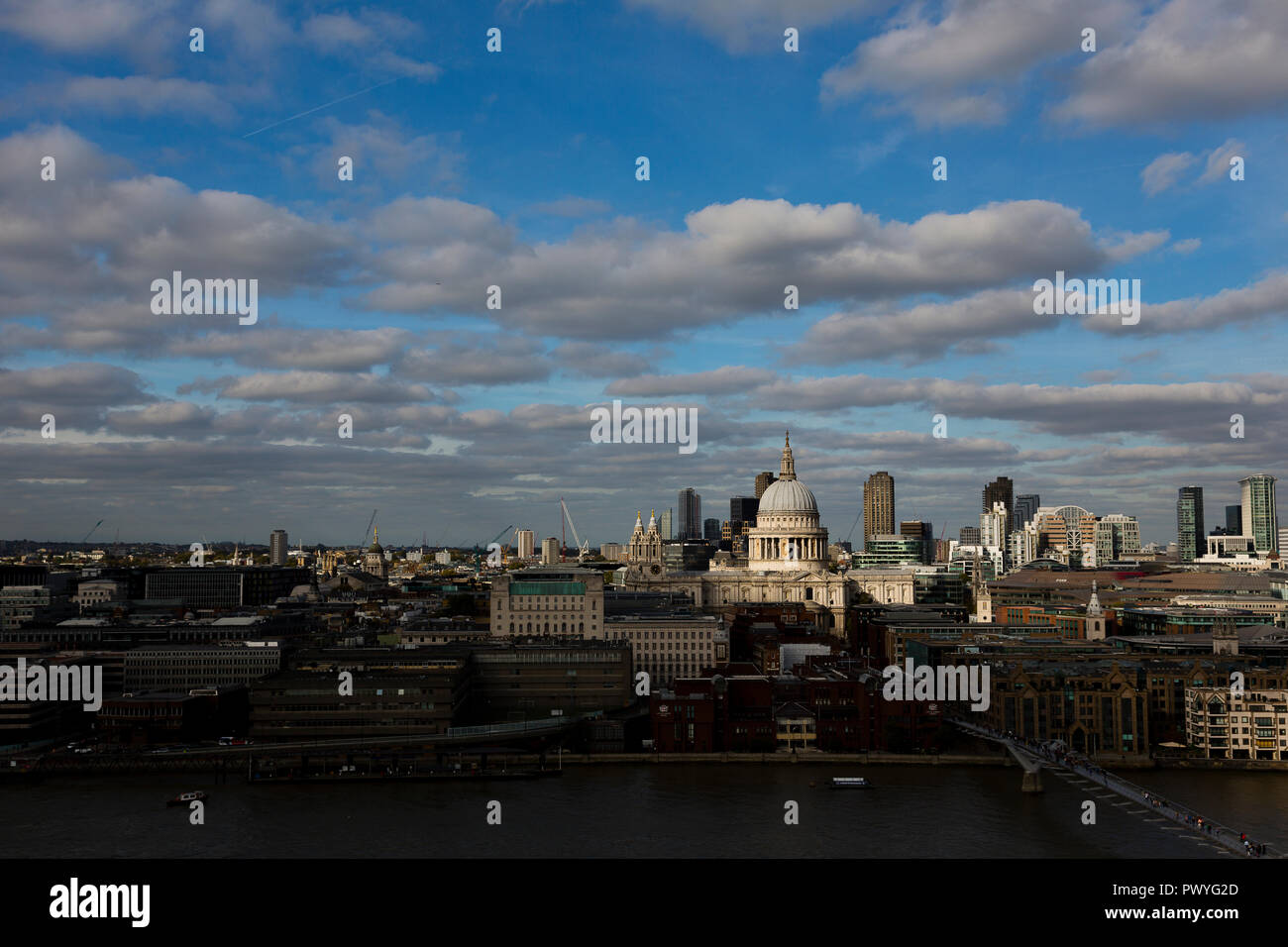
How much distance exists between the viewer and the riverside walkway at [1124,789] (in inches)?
832

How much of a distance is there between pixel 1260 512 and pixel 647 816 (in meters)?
127

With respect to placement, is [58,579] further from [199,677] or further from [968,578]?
[968,578]

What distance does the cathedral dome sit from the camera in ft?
252

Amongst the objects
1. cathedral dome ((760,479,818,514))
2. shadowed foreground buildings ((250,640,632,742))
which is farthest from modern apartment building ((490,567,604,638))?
cathedral dome ((760,479,818,514))

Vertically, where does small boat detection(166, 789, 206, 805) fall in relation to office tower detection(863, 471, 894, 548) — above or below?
below

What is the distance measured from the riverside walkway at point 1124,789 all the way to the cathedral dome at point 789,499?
4233 cm

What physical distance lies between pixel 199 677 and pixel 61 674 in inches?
175

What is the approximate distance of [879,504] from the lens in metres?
164

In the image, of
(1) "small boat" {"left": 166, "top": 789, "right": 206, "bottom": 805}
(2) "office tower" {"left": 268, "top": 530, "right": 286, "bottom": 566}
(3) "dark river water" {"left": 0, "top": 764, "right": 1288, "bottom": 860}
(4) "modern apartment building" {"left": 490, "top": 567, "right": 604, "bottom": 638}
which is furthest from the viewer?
(2) "office tower" {"left": 268, "top": 530, "right": 286, "bottom": 566}

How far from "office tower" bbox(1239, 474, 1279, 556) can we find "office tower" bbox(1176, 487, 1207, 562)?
15.9ft

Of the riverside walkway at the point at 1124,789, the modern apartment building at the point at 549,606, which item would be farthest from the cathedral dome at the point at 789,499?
the riverside walkway at the point at 1124,789

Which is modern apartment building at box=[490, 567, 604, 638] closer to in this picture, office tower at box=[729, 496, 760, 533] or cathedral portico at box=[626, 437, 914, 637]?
cathedral portico at box=[626, 437, 914, 637]

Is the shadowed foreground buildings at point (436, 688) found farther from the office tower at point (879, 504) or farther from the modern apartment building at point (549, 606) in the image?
the office tower at point (879, 504)

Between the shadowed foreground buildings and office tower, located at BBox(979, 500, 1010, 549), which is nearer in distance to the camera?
the shadowed foreground buildings
